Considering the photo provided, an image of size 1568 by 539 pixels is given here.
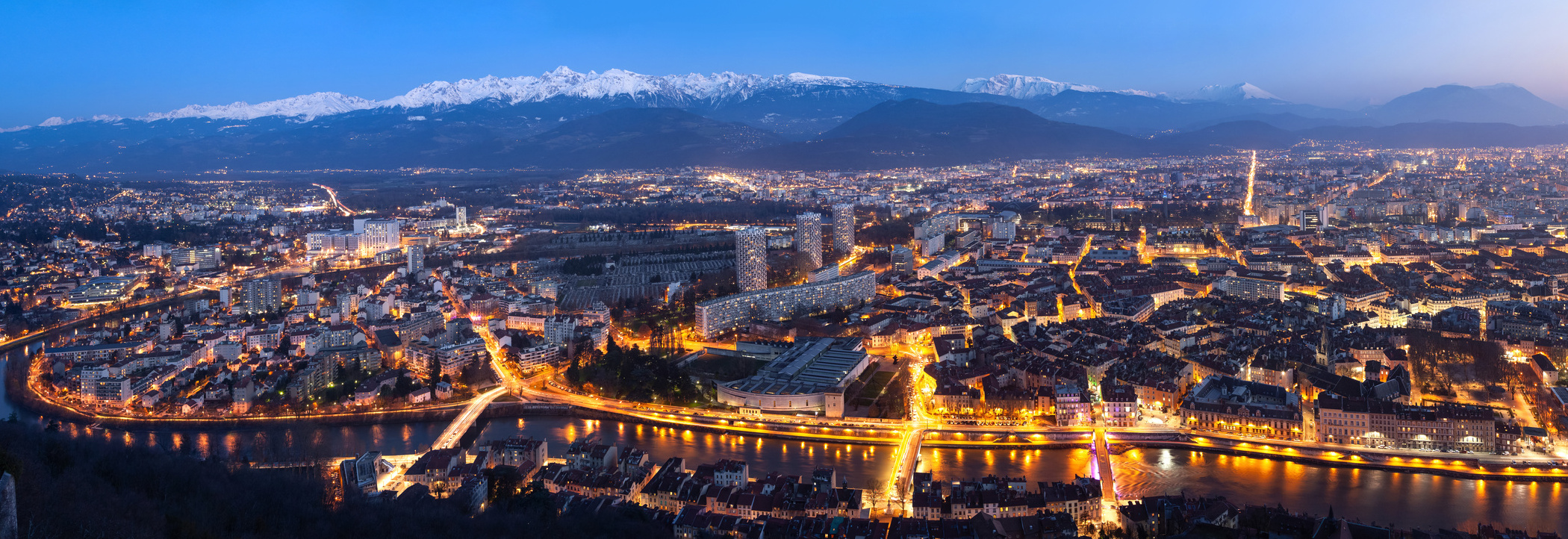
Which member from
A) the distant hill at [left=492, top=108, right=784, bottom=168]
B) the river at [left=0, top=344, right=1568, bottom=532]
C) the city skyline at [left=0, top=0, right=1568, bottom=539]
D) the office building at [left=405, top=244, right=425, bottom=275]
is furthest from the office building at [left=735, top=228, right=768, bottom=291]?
the distant hill at [left=492, top=108, right=784, bottom=168]

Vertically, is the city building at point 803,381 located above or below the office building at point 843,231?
below

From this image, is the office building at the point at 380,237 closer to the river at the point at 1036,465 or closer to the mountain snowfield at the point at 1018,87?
the river at the point at 1036,465

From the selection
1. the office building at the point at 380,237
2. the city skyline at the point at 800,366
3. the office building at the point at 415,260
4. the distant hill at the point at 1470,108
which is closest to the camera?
the city skyline at the point at 800,366

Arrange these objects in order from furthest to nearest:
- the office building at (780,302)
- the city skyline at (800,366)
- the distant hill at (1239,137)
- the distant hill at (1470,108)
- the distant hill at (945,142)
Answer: the distant hill at (1470,108) < the distant hill at (1239,137) < the distant hill at (945,142) < the office building at (780,302) < the city skyline at (800,366)

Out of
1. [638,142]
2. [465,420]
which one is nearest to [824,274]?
[465,420]

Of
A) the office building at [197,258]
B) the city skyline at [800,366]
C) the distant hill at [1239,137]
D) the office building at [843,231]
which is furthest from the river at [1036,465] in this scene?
the distant hill at [1239,137]

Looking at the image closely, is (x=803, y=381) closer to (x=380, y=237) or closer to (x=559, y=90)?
(x=380, y=237)

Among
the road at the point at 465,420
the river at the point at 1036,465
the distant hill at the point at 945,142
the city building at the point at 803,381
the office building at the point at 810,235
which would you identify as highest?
the distant hill at the point at 945,142

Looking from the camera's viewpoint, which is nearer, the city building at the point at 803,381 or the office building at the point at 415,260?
the city building at the point at 803,381
